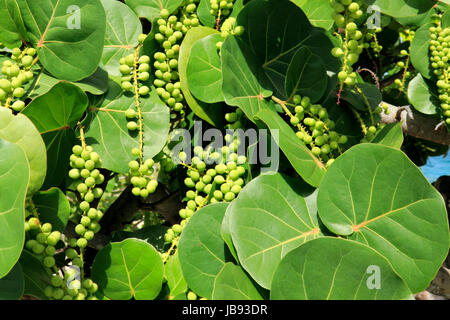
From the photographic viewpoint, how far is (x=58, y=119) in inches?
34.5

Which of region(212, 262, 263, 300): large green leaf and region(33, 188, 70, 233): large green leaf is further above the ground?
region(33, 188, 70, 233): large green leaf

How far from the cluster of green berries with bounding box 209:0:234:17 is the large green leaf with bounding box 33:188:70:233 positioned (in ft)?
1.90

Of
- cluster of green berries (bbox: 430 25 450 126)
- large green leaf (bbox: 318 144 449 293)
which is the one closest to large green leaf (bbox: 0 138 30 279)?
large green leaf (bbox: 318 144 449 293)

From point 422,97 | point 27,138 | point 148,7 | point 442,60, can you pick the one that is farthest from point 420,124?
point 27,138

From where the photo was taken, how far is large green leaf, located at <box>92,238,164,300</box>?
91 centimetres

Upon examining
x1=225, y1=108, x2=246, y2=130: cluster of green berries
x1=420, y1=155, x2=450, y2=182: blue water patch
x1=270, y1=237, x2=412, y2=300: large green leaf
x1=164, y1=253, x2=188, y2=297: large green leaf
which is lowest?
x1=420, y1=155, x2=450, y2=182: blue water patch

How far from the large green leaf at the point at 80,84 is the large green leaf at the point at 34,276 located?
0.33 metres

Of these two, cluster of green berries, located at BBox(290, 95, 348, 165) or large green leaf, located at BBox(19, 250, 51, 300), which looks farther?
cluster of green berries, located at BBox(290, 95, 348, 165)

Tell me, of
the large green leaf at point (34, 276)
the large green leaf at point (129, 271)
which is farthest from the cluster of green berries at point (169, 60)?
the large green leaf at point (34, 276)

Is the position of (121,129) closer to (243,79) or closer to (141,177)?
(141,177)

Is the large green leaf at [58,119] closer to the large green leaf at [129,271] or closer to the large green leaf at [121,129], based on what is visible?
the large green leaf at [121,129]

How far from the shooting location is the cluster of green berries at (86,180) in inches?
34.1

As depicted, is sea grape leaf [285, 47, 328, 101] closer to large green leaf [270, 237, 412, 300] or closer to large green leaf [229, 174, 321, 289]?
large green leaf [229, 174, 321, 289]
